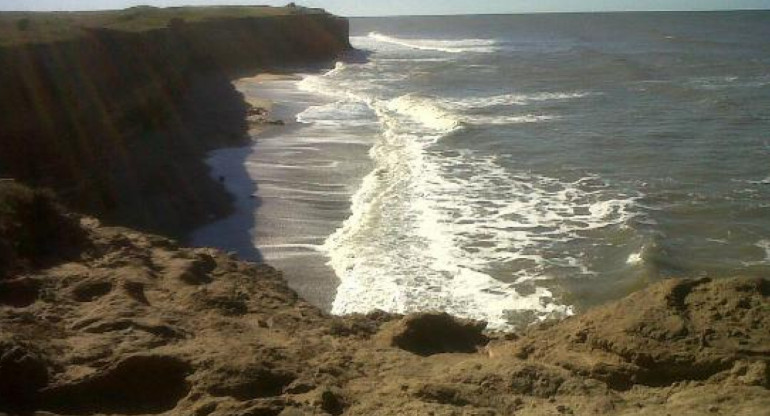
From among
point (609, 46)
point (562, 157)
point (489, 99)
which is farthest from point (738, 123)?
point (609, 46)

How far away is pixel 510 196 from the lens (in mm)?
16453

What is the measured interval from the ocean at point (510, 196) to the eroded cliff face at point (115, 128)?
1369 millimetres

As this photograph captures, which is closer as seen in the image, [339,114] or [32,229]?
[32,229]

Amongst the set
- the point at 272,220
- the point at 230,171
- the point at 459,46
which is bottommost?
the point at 272,220

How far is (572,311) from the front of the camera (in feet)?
34.1

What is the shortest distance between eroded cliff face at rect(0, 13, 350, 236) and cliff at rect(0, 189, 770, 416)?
23.8 ft

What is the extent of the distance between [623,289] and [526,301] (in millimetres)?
1516

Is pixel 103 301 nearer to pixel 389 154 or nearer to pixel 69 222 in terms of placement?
pixel 69 222

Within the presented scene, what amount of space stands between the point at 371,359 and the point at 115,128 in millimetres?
14693

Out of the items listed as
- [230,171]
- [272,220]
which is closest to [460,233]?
[272,220]

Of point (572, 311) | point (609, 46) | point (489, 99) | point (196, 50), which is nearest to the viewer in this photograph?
point (572, 311)

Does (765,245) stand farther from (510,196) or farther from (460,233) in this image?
(510,196)

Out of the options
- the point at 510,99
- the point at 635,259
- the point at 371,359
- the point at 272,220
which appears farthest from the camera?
the point at 510,99

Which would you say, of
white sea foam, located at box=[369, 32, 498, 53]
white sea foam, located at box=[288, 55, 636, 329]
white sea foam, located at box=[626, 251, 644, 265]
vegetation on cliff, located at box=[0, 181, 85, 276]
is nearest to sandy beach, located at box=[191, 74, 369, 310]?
white sea foam, located at box=[288, 55, 636, 329]
